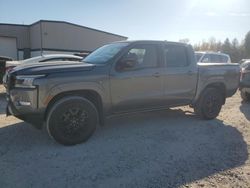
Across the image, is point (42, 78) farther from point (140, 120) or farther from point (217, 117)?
point (217, 117)

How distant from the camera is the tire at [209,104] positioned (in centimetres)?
767


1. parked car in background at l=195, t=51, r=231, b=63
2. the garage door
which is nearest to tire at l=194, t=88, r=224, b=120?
parked car in background at l=195, t=51, r=231, b=63

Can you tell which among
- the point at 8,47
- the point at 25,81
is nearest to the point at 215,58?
the point at 25,81

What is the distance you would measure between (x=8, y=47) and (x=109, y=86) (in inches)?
1178

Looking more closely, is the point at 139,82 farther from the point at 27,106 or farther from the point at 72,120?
the point at 27,106

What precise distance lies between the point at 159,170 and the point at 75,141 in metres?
1.76

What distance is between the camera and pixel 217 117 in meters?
8.27

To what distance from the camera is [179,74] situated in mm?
7012

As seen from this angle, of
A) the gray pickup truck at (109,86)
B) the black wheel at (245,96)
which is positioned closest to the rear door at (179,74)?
the gray pickup truck at (109,86)

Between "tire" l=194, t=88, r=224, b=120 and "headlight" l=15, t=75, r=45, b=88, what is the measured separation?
14.0ft

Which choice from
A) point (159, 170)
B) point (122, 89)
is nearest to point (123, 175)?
point (159, 170)

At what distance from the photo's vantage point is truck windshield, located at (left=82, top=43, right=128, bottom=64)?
6143mm

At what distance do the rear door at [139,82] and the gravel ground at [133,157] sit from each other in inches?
25.9

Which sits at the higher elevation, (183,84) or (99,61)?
(99,61)
